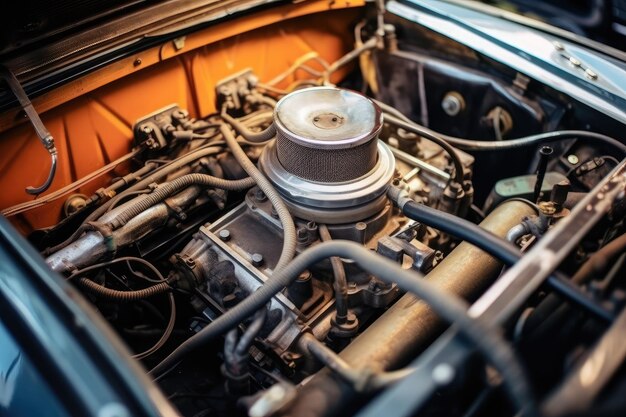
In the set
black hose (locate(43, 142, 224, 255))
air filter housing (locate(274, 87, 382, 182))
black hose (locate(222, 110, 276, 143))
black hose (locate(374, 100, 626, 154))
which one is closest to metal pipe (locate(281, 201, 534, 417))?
black hose (locate(374, 100, 626, 154))

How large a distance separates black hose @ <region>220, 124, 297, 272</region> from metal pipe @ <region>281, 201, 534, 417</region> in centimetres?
28

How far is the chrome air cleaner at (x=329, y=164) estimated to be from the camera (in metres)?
1.49

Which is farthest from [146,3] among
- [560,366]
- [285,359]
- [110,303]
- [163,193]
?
[560,366]

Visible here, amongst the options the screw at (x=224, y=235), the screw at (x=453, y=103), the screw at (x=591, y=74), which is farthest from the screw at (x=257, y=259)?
the screw at (x=591, y=74)

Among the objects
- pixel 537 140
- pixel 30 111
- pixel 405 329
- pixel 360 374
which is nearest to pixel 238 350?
pixel 360 374

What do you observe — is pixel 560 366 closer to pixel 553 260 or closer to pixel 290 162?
pixel 553 260

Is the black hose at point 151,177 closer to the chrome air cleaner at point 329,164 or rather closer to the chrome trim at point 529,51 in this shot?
the chrome air cleaner at point 329,164

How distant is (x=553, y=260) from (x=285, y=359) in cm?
71

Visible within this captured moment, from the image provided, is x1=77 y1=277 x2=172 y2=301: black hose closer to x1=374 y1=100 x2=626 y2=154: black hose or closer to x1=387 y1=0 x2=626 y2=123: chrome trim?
x1=374 y1=100 x2=626 y2=154: black hose

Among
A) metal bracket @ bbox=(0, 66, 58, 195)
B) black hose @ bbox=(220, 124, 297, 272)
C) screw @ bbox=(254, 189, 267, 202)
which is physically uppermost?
metal bracket @ bbox=(0, 66, 58, 195)

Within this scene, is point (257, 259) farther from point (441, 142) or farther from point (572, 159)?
point (572, 159)

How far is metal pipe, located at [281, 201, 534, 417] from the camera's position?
1154mm

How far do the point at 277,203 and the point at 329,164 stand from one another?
0.60ft

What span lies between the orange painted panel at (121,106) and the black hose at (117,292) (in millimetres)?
371
